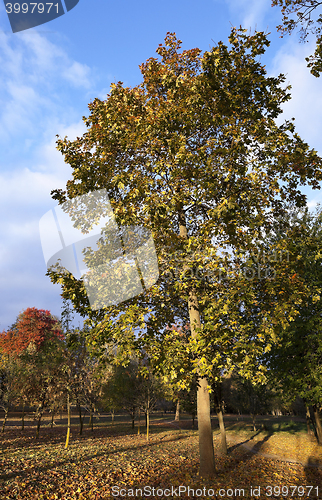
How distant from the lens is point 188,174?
27.6ft

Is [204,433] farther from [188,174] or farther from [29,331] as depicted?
[29,331]

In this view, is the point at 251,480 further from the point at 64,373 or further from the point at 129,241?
the point at 64,373

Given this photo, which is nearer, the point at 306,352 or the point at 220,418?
the point at 220,418

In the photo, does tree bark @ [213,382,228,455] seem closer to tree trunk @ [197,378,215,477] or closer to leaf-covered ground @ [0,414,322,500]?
leaf-covered ground @ [0,414,322,500]

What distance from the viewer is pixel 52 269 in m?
7.86

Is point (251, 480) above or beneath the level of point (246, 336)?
beneath

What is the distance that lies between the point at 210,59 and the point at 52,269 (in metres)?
7.63

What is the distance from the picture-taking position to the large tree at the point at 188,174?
780 centimetres

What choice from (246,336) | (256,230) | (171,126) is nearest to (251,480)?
(246,336)

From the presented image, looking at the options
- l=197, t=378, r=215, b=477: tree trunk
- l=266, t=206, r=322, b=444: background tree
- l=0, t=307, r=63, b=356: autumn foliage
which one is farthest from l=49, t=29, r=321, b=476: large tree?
l=0, t=307, r=63, b=356: autumn foliage

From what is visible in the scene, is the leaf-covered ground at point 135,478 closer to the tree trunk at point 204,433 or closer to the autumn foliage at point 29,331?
the tree trunk at point 204,433

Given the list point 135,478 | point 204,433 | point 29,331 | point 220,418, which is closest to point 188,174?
point 204,433

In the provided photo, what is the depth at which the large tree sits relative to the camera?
307 inches

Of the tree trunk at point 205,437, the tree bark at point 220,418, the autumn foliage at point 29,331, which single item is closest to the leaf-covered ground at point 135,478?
the tree trunk at point 205,437
